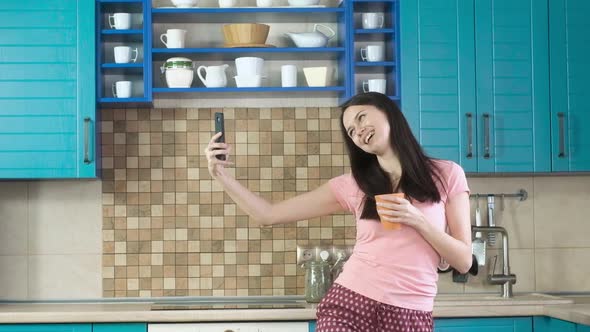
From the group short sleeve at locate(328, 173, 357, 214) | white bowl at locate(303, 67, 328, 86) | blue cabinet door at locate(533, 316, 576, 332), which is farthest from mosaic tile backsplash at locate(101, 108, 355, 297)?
short sleeve at locate(328, 173, 357, 214)

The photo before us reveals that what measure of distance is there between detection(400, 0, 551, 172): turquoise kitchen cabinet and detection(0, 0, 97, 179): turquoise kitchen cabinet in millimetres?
1305

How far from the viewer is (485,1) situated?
3.72 meters

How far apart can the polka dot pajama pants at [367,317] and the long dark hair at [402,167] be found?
0.79 feet

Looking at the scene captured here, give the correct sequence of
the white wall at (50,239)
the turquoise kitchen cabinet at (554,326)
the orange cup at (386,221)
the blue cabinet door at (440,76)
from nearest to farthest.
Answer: the orange cup at (386,221) → the turquoise kitchen cabinet at (554,326) → the blue cabinet door at (440,76) → the white wall at (50,239)

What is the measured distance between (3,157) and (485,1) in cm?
207

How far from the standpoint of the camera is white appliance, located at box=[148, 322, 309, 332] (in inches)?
134

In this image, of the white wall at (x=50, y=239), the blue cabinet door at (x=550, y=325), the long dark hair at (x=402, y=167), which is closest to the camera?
the long dark hair at (x=402, y=167)

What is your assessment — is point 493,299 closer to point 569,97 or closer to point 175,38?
point 569,97

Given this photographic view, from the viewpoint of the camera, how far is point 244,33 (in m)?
3.73

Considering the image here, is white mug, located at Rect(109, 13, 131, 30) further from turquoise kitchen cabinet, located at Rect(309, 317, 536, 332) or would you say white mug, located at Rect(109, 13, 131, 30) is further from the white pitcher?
turquoise kitchen cabinet, located at Rect(309, 317, 536, 332)

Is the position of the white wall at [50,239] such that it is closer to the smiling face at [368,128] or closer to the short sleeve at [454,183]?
the smiling face at [368,128]

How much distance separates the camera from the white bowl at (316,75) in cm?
383

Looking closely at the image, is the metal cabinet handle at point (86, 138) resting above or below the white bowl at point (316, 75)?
below

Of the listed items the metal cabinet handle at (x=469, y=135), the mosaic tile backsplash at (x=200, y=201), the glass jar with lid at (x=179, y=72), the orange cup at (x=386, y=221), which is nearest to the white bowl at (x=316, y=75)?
the mosaic tile backsplash at (x=200, y=201)
